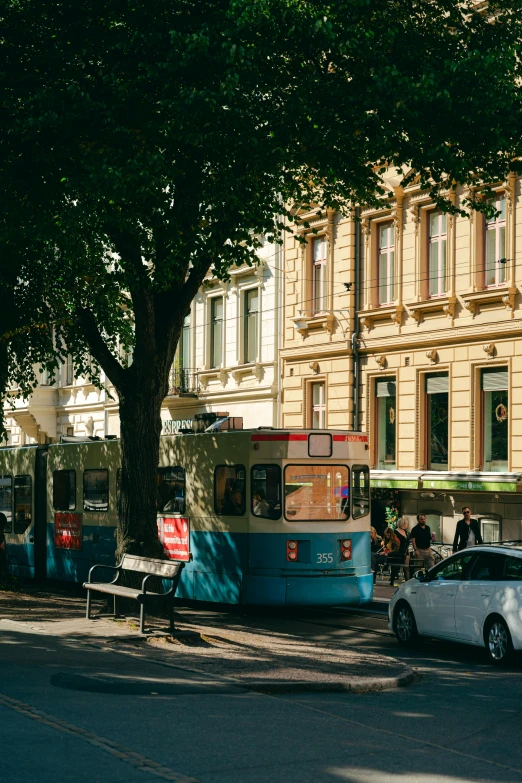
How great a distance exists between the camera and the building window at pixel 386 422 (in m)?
30.0

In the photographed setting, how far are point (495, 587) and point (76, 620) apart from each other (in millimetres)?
5620

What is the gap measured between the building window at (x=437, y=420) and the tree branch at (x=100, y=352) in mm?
12652

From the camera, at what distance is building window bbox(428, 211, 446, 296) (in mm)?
28438

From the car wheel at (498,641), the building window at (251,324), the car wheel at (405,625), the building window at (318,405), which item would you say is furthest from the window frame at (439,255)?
the car wheel at (498,641)

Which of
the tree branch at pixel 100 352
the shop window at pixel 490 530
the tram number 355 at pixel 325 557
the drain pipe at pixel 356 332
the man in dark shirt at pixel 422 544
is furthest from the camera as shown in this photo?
the drain pipe at pixel 356 332

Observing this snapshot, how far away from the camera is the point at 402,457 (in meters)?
29.3

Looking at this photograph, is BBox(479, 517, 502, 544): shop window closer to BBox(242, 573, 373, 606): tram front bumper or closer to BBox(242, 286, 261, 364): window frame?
BBox(242, 573, 373, 606): tram front bumper

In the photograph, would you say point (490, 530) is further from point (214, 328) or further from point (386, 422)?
point (214, 328)

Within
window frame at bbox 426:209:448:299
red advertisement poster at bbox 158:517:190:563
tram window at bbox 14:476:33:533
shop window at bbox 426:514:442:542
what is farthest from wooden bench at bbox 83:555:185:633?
window frame at bbox 426:209:448:299

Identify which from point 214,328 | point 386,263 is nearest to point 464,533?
point 386,263

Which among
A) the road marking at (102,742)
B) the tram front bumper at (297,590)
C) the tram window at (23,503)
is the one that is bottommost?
the road marking at (102,742)

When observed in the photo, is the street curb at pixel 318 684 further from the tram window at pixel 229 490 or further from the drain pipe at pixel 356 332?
the drain pipe at pixel 356 332

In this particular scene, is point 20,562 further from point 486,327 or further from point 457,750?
point 457,750

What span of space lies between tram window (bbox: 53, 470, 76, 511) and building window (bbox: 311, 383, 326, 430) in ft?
32.5
